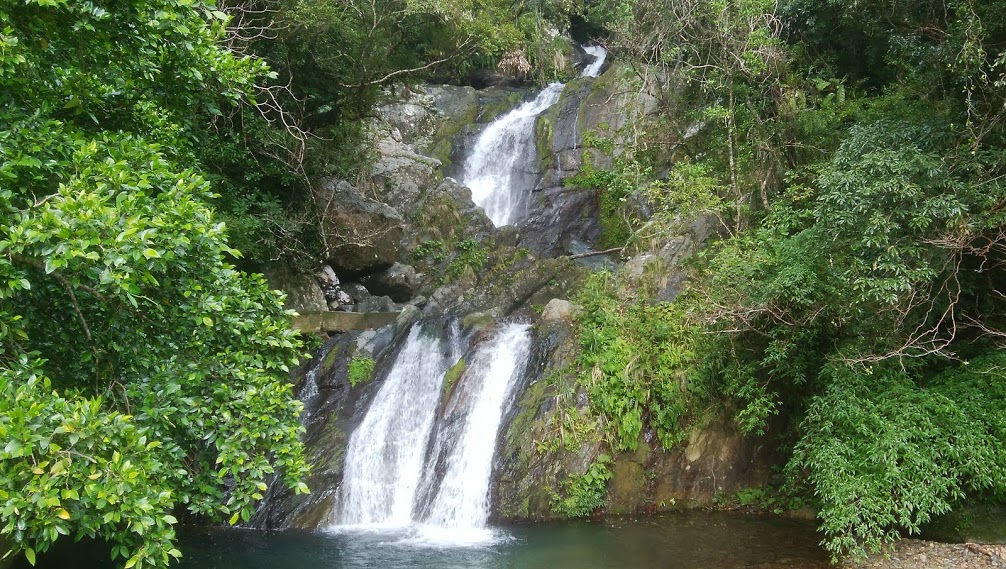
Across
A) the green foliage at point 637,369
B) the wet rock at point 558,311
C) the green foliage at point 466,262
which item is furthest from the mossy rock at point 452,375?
the green foliage at point 466,262

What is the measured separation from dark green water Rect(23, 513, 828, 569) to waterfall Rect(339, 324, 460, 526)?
2.80 feet

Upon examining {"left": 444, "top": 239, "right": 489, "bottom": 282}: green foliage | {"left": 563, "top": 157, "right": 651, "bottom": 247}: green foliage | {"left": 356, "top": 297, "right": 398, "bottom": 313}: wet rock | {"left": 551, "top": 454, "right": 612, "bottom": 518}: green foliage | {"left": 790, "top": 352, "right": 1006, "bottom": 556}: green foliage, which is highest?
{"left": 563, "top": 157, "right": 651, "bottom": 247}: green foliage

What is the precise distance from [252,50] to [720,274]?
35.0ft

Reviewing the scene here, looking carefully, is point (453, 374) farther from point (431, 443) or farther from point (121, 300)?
point (121, 300)

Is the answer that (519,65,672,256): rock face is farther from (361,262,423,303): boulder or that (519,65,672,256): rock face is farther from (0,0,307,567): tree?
(0,0,307,567): tree

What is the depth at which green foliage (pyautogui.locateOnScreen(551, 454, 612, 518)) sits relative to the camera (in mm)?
10883

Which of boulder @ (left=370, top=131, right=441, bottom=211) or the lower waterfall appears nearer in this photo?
the lower waterfall

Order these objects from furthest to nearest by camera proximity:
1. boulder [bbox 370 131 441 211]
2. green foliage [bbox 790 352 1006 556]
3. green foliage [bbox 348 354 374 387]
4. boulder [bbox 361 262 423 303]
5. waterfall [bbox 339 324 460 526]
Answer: boulder [bbox 370 131 441 211], boulder [bbox 361 262 423 303], green foliage [bbox 348 354 374 387], waterfall [bbox 339 324 460 526], green foliage [bbox 790 352 1006 556]

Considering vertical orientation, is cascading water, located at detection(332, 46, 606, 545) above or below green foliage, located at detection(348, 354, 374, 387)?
below

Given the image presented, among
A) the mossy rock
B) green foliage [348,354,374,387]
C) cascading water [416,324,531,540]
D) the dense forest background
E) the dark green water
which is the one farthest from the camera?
green foliage [348,354,374,387]

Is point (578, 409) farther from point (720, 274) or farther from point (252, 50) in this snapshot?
point (252, 50)

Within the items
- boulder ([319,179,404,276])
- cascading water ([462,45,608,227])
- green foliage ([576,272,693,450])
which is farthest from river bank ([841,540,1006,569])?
cascading water ([462,45,608,227])

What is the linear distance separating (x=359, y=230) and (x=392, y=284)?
1.85 m

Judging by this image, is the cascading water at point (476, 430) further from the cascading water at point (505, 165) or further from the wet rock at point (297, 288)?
the cascading water at point (505, 165)
